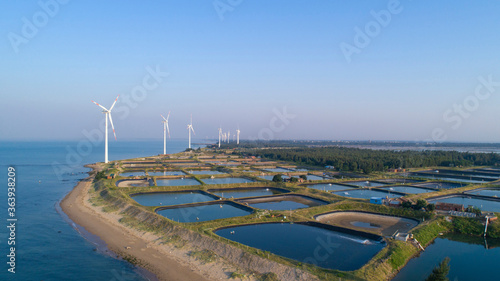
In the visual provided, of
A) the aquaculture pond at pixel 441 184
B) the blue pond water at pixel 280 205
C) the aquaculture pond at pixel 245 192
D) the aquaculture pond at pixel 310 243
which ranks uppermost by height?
the aquaculture pond at pixel 441 184

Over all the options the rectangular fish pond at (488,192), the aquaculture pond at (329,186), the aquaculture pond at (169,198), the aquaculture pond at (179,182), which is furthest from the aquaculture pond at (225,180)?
the rectangular fish pond at (488,192)

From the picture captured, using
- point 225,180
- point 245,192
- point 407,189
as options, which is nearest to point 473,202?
point 407,189

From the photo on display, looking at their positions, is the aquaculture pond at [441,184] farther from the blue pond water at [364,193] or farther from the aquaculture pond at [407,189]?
the blue pond water at [364,193]

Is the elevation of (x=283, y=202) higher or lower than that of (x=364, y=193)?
lower

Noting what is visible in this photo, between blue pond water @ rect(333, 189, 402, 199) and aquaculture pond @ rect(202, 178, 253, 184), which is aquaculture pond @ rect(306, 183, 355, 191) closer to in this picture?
blue pond water @ rect(333, 189, 402, 199)

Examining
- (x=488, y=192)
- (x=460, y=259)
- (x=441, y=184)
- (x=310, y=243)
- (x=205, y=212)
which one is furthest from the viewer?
(x=441, y=184)

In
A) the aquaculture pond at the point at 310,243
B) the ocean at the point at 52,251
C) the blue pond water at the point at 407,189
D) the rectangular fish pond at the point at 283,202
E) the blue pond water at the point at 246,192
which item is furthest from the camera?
the blue pond water at the point at 407,189

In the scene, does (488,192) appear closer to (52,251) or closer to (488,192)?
(488,192)
